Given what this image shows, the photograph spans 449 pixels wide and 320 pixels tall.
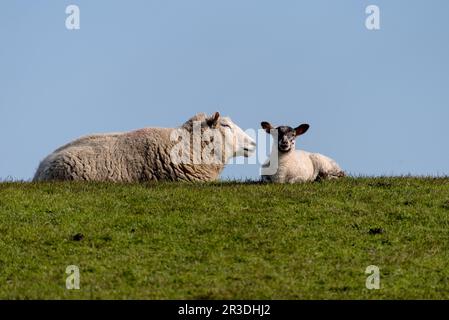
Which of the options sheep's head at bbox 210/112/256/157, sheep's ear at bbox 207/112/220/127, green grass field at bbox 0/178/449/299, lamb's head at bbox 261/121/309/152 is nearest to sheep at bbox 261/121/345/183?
lamb's head at bbox 261/121/309/152

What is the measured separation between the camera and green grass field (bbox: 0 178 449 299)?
16.2m

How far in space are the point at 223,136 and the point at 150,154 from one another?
6.64 ft

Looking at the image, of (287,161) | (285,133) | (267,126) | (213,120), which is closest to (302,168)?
(287,161)

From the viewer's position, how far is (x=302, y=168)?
78.7 ft

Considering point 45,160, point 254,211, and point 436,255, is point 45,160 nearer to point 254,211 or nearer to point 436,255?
point 254,211

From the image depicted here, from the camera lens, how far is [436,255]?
18391mm

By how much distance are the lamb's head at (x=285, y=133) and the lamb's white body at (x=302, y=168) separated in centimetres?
22

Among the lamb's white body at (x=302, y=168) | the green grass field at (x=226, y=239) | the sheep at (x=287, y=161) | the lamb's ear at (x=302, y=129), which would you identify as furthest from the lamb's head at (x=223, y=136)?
the lamb's ear at (x=302, y=129)

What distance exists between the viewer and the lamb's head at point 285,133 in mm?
23375

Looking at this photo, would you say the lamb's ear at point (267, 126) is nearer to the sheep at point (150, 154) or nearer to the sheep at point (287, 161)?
the sheep at point (287, 161)

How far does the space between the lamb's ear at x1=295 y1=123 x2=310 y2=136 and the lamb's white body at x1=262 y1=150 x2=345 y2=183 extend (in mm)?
463

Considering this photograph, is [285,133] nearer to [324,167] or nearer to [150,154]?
[324,167]

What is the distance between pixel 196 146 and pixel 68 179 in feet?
11.3
